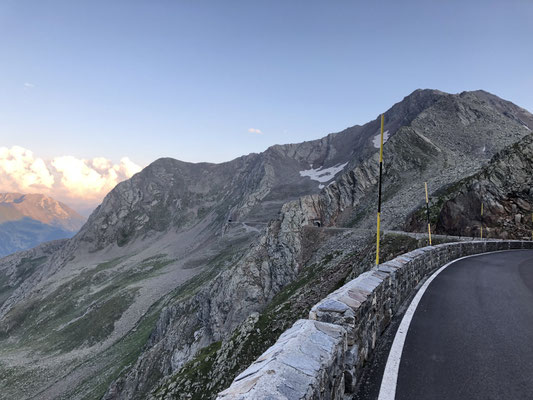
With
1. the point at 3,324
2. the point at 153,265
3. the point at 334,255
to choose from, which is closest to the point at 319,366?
the point at 334,255

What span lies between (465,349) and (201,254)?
102265 millimetres

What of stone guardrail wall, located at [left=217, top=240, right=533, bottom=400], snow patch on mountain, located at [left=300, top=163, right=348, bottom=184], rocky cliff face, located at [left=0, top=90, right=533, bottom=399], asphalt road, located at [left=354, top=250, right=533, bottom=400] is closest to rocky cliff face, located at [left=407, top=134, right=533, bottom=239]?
rocky cliff face, located at [left=0, top=90, right=533, bottom=399]

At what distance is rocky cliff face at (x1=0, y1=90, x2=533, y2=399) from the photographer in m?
45.1

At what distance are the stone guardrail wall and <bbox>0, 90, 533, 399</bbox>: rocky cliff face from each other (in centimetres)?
1767

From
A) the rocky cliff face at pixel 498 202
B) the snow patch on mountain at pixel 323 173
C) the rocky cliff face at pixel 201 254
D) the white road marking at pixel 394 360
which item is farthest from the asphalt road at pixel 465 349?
the snow patch on mountain at pixel 323 173

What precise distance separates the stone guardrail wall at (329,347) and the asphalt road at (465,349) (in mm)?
513

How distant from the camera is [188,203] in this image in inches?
6944

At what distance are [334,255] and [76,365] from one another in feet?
190

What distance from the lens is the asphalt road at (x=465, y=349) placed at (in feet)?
15.7

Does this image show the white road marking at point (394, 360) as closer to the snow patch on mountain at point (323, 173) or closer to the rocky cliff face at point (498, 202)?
the rocky cliff face at point (498, 202)

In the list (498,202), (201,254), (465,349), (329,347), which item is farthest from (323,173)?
(329,347)

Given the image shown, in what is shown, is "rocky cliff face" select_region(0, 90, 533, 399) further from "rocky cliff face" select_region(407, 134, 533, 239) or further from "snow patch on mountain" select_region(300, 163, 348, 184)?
"rocky cliff face" select_region(407, 134, 533, 239)

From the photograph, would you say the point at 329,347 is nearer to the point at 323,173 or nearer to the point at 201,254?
the point at 201,254

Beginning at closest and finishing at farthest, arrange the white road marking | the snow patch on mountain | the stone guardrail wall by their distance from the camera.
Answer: the stone guardrail wall, the white road marking, the snow patch on mountain
